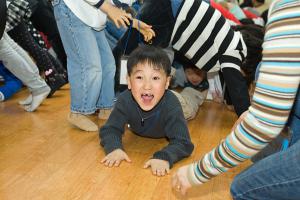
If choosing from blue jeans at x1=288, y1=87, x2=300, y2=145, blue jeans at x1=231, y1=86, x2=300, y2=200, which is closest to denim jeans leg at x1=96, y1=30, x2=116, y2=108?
blue jeans at x1=288, y1=87, x2=300, y2=145

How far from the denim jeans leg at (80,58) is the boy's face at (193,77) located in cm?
71

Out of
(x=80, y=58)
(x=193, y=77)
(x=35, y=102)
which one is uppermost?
(x=80, y=58)

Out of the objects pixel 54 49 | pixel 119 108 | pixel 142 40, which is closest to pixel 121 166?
pixel 119 108

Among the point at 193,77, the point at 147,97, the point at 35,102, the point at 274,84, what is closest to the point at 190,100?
the point at 193,77

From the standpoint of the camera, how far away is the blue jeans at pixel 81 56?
4.92ft

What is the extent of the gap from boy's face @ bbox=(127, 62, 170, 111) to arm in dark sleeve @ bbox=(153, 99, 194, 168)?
8 centimetres

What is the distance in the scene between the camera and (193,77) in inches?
83.4

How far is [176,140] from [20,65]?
0.92m

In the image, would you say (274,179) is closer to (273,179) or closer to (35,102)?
(273,179)

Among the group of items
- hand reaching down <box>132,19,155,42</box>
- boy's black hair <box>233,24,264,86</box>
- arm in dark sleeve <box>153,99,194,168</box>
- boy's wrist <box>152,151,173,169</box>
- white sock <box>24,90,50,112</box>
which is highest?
hand reaching down <box>132,19,155,42</box>

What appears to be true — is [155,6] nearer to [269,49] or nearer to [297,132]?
[297,132]

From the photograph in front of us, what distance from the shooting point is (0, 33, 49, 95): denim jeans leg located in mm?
1763

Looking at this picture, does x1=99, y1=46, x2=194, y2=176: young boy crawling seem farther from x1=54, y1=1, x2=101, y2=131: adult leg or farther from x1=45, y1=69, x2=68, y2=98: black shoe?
x1=45, y1=69, x2=68, y2=98: black shoe

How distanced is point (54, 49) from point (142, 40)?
962 millimetres
